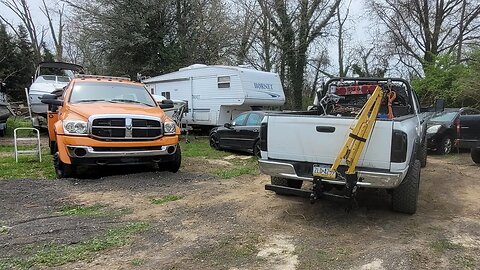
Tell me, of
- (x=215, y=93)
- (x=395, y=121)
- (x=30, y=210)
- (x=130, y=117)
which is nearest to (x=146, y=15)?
(x=215, y=93)

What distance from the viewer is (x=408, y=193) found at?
5.31 meters

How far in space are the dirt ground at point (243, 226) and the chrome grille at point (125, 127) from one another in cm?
81

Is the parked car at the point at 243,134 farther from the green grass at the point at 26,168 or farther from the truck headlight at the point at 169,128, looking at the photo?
the green grass at the point at 26,168

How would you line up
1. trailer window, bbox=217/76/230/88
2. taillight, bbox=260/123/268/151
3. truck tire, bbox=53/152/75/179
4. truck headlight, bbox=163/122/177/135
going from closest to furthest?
taillight, bbox=260/123/268/151, truck tire, bbox=53/152/75/179, truck headlight, bbox=163/122/177/135, trailer window, bbox=217/76/230/88

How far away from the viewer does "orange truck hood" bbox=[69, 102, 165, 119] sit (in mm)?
7426

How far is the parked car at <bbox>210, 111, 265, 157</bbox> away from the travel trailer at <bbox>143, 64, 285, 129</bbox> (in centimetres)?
294

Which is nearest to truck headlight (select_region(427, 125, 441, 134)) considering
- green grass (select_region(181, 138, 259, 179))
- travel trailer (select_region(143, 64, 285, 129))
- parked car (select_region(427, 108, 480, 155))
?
parked car (select_region(427, 108, 480, 155))

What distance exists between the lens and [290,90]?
2762cm

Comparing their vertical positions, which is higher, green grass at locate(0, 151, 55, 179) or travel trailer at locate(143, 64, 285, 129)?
travel trailer at locate(143, 64, 285, 129)

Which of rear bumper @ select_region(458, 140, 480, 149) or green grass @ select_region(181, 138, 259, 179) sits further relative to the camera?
rear bumper @ select_region(458, 140, 480, 149)

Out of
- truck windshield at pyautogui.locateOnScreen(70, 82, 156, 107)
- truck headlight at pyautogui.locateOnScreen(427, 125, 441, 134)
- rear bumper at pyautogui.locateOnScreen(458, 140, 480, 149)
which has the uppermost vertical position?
truck windshield at pyautogui.locateOnScreen(70, 82, 156, 107)

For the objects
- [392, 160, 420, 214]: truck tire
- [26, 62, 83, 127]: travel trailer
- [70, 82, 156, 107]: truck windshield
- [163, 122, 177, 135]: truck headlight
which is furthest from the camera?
[26, 62, 83, 127]: travel trailer

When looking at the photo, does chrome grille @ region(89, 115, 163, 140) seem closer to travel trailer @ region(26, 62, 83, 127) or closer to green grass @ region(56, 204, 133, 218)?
green grass @ region(56, 204, 133, 218)

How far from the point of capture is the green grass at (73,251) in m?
3.76
